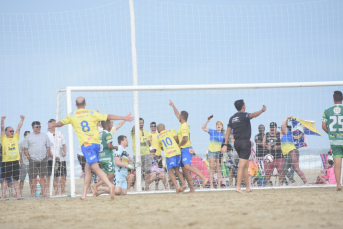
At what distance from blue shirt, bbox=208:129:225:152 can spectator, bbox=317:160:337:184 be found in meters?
2.77

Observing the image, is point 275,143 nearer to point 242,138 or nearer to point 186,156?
point 242,138

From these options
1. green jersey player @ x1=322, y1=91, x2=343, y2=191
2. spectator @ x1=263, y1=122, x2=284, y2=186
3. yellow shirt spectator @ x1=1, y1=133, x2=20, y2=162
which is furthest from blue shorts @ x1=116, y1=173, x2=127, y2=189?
green jersey player @ x1=322, y1=91, x2=343, y2=191

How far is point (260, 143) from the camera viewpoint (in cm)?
1172

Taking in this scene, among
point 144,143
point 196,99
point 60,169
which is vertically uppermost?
point 196,99

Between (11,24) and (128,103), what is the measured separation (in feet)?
12.0

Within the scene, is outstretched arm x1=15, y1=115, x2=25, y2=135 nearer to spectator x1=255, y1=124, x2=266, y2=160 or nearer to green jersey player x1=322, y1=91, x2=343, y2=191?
spectator x1=255, y1=124, x2=266, y2=160

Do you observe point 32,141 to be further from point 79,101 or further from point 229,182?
point 229,182

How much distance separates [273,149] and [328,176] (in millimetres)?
1996

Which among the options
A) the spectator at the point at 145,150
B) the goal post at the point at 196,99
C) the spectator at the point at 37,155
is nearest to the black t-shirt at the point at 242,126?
the goal post at the point at 196,99

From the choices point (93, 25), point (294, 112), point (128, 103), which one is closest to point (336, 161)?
point (294, 112)

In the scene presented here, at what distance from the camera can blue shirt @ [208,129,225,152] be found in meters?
11.2

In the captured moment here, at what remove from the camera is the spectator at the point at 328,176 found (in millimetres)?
11349

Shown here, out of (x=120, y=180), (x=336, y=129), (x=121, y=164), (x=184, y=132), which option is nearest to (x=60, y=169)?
(x=120, y=180)

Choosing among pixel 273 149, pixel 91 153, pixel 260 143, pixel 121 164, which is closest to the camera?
pixel 91 153
